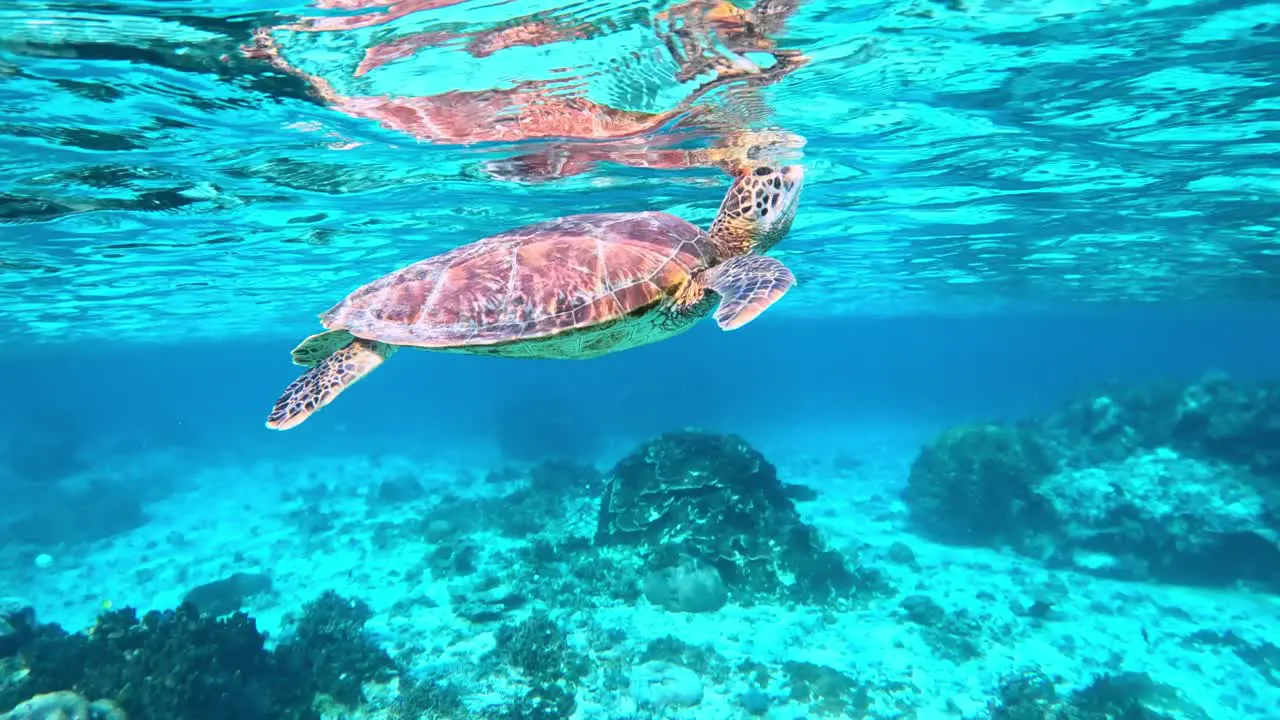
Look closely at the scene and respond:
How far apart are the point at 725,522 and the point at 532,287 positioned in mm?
10036

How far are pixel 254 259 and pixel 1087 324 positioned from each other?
7125 centimetres

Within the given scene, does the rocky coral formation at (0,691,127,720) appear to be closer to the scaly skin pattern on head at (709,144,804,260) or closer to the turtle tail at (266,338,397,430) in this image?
the turtle tail at (266,338,397,430)

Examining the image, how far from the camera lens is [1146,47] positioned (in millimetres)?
8102

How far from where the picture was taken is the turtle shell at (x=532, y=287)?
6215mm

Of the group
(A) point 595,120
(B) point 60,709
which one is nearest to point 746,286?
(A) point 595,120

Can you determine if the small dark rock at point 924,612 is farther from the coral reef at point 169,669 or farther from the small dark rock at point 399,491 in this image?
the small dark rock at point 399,491

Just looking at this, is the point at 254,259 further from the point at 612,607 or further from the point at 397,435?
the point at 397,435

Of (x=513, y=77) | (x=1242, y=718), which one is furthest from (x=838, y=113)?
(x=1242, y=718)

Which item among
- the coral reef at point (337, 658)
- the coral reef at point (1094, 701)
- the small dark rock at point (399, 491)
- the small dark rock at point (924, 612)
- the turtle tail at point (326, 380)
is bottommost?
the small dark rock at point (399, 491)

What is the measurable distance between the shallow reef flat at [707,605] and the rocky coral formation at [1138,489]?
17cm

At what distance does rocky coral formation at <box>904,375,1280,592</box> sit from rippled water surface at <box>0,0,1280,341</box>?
244 inches

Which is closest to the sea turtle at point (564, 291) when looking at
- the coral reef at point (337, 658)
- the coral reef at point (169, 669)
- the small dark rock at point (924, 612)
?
the coral reef at point (169, 669)

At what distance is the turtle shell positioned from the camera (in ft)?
20.4

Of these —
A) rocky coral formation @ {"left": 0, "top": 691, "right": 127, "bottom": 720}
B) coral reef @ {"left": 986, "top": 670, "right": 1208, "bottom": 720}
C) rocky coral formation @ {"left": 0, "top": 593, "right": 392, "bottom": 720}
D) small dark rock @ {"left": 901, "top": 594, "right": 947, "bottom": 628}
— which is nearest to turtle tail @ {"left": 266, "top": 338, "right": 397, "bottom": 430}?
rocky coral formation @ {"left": 0, "top": 691, "right": 127, "bottom": 720}
